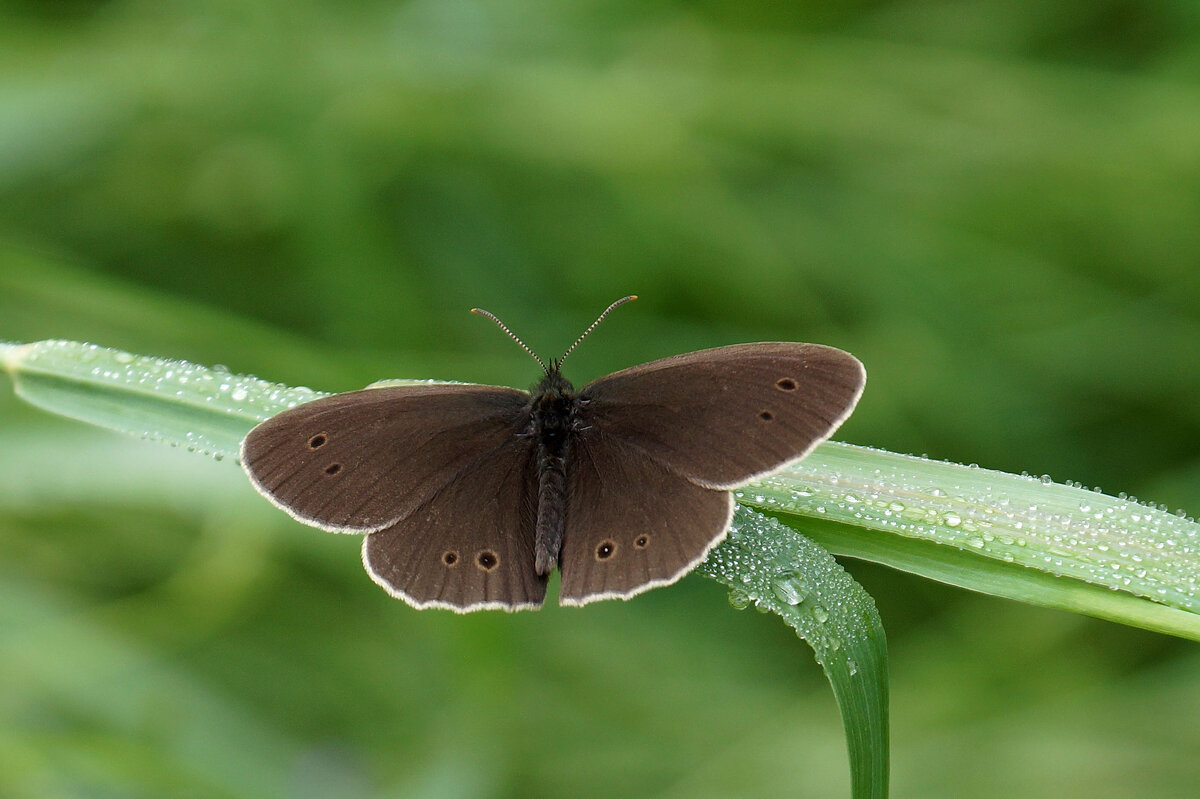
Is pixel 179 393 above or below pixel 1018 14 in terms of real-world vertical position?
below

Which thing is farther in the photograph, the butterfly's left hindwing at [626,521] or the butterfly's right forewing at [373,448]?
the butterfly's right forewing at [373,448]

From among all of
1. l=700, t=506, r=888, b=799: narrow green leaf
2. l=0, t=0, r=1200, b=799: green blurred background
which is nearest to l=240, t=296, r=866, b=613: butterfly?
l=700, t=506, r=888, b=799: narrow green leaf

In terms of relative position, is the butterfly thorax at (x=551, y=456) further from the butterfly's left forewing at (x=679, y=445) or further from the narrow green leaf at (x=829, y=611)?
the narrow green leaf at (x=829, y=611)

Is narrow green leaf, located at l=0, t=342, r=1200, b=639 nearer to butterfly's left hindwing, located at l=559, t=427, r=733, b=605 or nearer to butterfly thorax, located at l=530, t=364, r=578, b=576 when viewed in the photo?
butterfly's left hindwing, located at l=559, t=427, r=733, b=605

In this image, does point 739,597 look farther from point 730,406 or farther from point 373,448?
point 373,448

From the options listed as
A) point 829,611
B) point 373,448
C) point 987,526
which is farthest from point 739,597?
point 373,448

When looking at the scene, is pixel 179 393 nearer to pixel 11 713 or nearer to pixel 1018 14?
pixel 11 713

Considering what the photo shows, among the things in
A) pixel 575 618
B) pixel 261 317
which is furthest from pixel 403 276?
pixel 575 618

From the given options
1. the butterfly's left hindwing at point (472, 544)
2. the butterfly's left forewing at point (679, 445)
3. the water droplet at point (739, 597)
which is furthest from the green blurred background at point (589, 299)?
the water droplet at point (739, 597)
